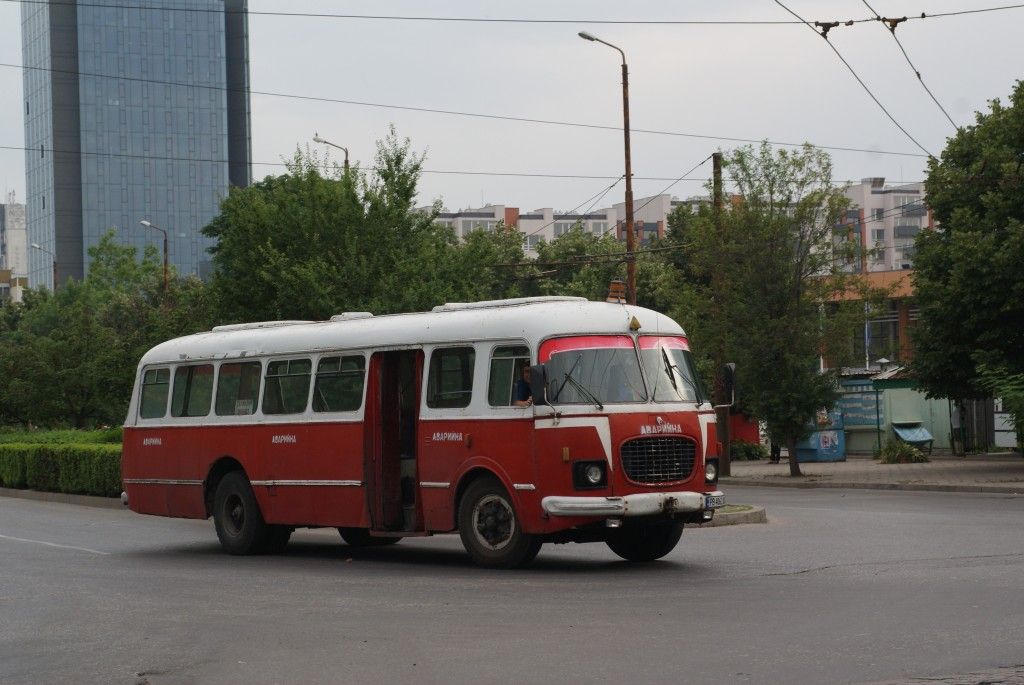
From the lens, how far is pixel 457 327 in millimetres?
16547

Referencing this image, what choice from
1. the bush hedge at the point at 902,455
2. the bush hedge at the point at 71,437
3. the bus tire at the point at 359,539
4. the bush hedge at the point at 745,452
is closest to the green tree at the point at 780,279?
the bush hedge at the point at 902,455

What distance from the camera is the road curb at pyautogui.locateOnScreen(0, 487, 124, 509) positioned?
31.4 meters

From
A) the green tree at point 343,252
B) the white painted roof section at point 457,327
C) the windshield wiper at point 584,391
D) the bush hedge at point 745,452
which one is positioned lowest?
the bush hedge at point 745,452

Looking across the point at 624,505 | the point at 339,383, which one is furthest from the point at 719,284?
the point at 624,505

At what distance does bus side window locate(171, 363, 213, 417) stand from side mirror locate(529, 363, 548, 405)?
19.5ft

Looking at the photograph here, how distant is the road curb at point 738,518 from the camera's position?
862 inches

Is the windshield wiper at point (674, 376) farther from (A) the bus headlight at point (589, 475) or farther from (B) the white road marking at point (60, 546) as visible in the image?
(B) the white road marking at point (60, 546)

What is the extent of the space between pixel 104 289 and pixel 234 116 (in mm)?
93802

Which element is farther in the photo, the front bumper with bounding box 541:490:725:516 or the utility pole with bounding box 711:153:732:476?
the utility pole with bounding box 711:153:732:476

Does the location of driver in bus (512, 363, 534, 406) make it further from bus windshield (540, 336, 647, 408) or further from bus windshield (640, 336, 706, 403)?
bus windshield (640, 336, 706, 403)

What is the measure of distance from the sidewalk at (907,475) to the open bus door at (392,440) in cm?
Answer: 1558

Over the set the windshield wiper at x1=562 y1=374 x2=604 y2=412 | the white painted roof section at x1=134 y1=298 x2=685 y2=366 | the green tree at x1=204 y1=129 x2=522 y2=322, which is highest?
the green tree at x1=204 y1=129 x2=522 y2=322

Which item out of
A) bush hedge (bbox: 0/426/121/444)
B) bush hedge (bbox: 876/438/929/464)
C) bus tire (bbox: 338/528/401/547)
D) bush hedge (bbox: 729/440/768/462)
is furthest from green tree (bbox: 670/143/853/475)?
bus tire (bbox: 338/528/401/547)

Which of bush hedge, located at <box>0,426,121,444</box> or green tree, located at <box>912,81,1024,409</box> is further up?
green tree, located at <box>912,81,1024,409</box>
